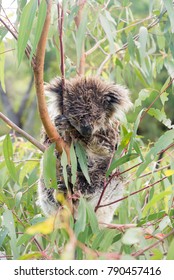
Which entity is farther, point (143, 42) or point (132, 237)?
point (143, 42)

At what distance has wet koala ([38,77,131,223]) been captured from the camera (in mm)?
2809

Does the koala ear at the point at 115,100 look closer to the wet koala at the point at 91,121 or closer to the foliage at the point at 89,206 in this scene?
the wet koala at the point at 91,121

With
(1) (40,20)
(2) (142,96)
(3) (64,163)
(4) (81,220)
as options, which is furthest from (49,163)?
(1) (40,20)

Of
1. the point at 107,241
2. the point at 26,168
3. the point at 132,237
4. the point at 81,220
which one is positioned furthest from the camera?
the point at 26,168

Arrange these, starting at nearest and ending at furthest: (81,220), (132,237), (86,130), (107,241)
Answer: (132,237) → (81,220) → (107,241) → (86,130)

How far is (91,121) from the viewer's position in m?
2.84

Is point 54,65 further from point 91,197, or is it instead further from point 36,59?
point 36,59

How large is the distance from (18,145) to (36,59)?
6.24 feet

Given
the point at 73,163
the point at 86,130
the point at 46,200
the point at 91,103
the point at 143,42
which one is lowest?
the point at 46,200

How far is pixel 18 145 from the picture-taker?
3.97 meters

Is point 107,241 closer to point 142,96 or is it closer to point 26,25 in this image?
point 142,96

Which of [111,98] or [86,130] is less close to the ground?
[111,98]

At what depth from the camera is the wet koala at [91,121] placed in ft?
9.21

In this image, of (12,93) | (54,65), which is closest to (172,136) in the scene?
(54,65)
